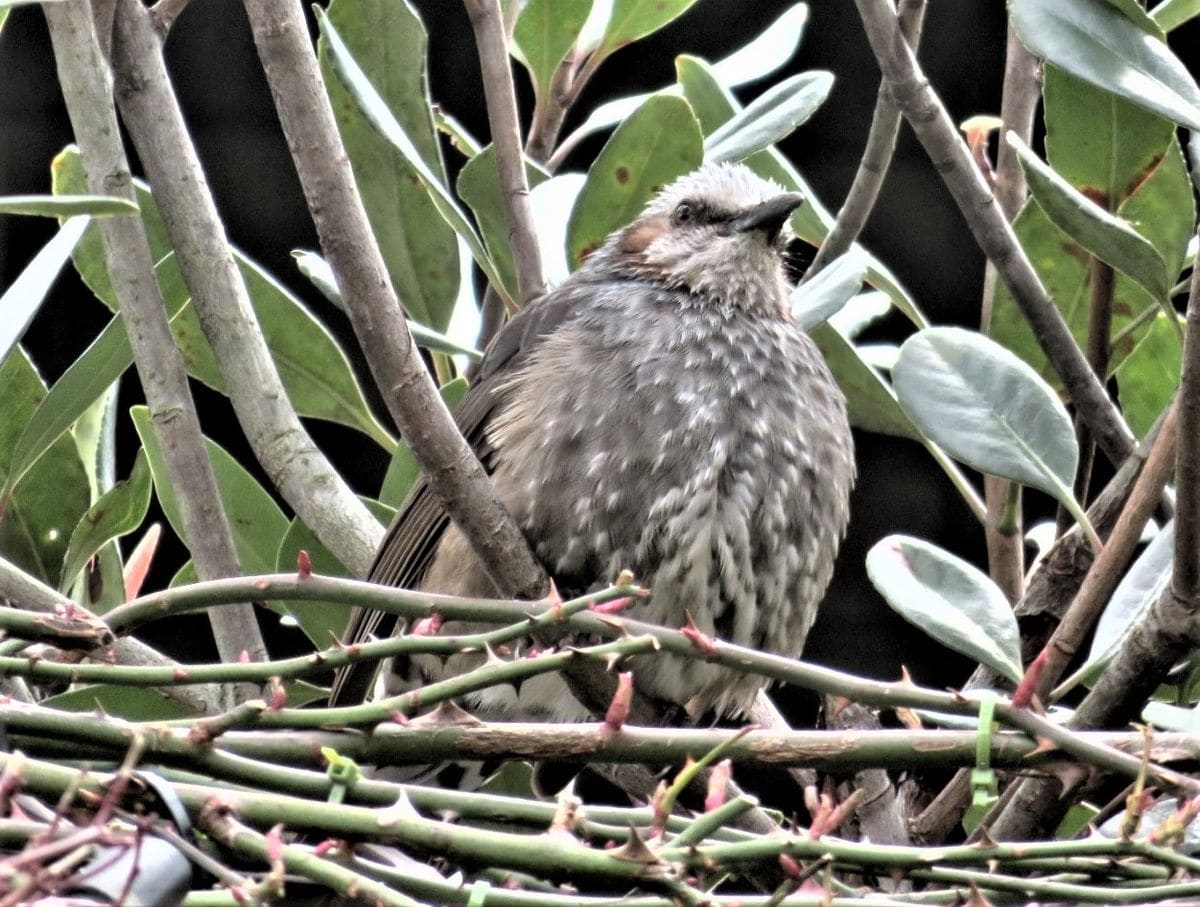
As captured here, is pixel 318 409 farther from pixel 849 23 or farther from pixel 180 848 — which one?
pixel 849 23

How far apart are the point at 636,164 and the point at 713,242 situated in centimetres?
45

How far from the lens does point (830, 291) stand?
72.9 inches

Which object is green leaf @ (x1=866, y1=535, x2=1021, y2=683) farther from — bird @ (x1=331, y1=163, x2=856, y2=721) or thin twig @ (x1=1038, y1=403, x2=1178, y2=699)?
bird @ (x1=331, y1=163, x2=856, y2=721)

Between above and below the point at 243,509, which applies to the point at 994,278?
above

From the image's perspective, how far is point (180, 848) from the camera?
0.92 meters

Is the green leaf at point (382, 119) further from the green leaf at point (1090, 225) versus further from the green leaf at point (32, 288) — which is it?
the green leaf at point (1090, 225)

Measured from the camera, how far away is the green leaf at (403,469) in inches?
80.5

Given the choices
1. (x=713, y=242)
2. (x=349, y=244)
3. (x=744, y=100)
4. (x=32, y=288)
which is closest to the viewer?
(x=32, y=288)

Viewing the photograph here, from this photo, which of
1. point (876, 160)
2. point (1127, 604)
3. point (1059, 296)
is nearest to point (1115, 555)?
point (1127, 604)

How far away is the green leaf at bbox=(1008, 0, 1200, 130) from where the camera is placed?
146cm

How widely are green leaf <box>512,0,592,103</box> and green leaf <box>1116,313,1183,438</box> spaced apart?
0.76 m

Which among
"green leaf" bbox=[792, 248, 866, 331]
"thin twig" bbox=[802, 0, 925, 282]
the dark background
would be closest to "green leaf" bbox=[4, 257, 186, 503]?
"green leaf" bbox=[792, 248, 866, 331]

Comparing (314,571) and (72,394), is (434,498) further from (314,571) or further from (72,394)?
(72,394)

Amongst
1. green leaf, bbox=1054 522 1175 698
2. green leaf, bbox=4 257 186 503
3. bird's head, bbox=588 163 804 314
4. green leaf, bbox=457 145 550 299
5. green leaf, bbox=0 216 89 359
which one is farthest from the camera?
bird's head, bbox=588 163 804 314
